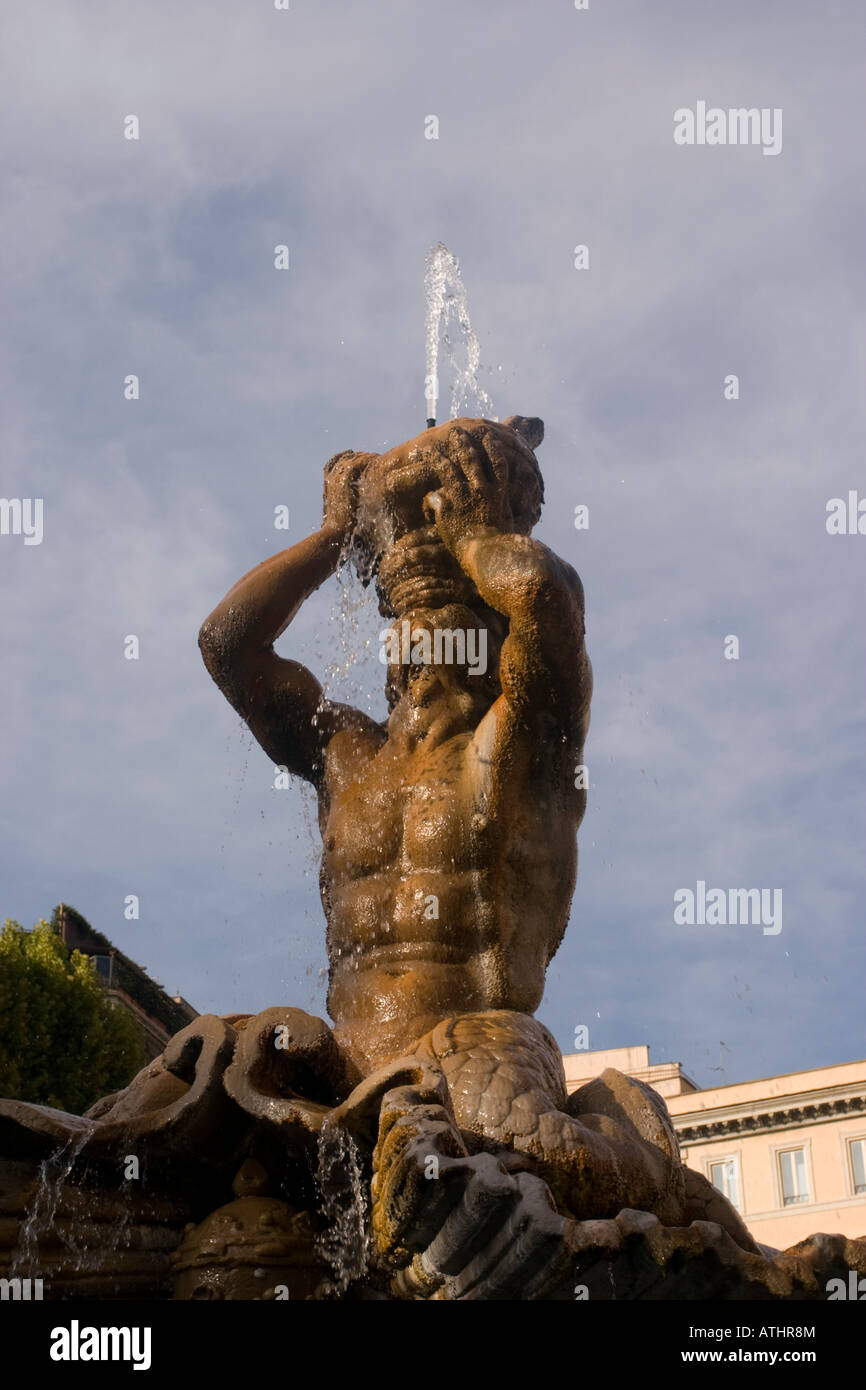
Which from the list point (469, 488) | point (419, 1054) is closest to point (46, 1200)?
point (419, 1054)

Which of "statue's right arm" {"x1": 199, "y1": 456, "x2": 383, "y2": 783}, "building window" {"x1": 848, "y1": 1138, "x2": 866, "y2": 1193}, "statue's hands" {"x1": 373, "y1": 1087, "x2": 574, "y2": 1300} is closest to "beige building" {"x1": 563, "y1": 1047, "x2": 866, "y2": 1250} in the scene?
"building window" {"x1": 848, "y1": 1138, "x2": 866, "y2": 1193}

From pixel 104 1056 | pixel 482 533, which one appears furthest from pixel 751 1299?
pixel 104 1056

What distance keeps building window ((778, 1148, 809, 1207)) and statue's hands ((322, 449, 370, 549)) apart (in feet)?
119

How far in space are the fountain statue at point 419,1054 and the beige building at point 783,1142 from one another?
33.4 m

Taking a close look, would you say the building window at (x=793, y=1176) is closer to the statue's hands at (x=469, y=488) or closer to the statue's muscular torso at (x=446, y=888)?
the statue's muscular torso at (x=446, y=888)

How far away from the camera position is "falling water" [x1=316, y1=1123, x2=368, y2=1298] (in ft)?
16.0

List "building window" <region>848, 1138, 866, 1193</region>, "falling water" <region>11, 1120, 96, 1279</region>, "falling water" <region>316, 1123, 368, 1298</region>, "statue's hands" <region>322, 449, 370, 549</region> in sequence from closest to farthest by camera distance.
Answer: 1. "falling water" <region>316, 1123, 368, 1298</region>
2. "falling water" <region>11, 1120, 96, 1279</region>
3. "statue's hands" <region>322, 449, 370, 549</region>
4. "building window" <region>848, 1138, 866, 1193</region>

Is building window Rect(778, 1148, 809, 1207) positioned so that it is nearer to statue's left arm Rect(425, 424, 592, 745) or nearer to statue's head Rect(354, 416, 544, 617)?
statue's head Rect(354, 416, 544, 617)

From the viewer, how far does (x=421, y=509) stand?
6.50 metres

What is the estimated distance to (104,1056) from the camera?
2327cm

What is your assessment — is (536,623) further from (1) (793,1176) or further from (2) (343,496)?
(1) (793,1176)

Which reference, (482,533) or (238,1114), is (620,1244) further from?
(482,533)

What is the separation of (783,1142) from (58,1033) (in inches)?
901
